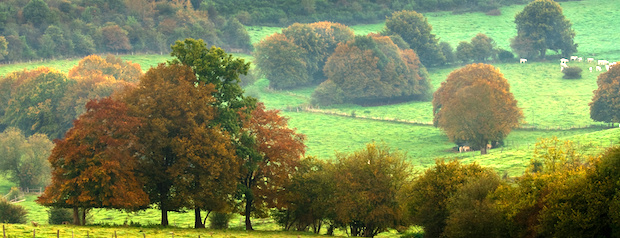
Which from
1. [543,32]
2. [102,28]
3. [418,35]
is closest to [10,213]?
[102,28]

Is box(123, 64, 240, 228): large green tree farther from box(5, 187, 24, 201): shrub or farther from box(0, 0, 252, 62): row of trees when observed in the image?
box(0, 0, 252, 62): row of trees

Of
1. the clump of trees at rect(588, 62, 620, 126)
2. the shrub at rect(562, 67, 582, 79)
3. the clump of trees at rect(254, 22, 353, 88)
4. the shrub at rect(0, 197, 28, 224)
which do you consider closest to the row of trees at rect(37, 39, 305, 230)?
the shrub at rect(0, 197, 28, 224)

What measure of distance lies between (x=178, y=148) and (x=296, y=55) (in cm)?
9681

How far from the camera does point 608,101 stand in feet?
337

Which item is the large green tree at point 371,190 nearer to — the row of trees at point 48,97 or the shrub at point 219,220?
the shrub at point 219,220

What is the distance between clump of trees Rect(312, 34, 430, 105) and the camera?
139 meters

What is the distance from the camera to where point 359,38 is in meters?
145

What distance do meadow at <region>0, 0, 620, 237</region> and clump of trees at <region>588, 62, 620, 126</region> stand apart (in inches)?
89.4

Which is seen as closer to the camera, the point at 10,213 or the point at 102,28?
the point at 10,213

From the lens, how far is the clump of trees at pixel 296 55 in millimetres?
150613

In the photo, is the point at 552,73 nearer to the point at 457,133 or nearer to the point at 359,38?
the point at 359,38

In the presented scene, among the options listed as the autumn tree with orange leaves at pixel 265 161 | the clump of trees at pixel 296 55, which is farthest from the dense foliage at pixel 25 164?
the clump of trees at pixel 296 55

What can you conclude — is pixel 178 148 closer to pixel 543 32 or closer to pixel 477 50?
pixel 477 50

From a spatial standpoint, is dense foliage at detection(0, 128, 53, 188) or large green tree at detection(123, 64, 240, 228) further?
dense foliage at detection(0, 128, 53, 188)
